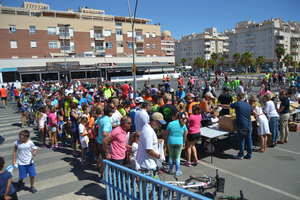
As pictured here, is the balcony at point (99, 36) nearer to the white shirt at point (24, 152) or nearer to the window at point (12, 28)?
the window at point (12, 28)

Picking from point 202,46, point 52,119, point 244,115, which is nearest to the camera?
point 244,115

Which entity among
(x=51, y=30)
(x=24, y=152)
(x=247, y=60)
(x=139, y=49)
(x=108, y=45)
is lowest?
(x=24, y=152)

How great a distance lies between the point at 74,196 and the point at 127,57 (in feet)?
168

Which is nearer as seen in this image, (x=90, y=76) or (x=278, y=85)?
(x=278, y=85)

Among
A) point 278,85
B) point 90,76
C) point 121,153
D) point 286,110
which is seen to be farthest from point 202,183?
point 90,76

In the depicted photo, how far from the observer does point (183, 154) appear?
740 centimetres

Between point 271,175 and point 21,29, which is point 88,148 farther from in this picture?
point 21,29

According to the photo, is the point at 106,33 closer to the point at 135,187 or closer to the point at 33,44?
the point at 33,44

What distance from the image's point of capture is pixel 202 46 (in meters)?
113

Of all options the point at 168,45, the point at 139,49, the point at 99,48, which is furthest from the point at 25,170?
the point at 168,45

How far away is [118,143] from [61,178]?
7.84ft

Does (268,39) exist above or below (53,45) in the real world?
above

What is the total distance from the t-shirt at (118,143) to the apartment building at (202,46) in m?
108

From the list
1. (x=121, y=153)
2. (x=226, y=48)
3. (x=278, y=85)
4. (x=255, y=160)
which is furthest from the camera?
(x=226, y=48)
